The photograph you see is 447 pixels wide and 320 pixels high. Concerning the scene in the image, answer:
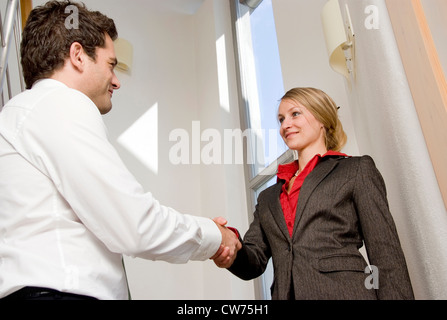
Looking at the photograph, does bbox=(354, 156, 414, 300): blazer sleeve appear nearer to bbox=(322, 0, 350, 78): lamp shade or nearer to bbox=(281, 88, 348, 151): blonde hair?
bbox=(281, 88, 348, 151): blonde hair

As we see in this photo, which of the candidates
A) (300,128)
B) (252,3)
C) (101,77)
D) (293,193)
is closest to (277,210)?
(293,193)

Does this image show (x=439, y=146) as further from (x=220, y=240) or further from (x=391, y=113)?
(x=220, y=240)

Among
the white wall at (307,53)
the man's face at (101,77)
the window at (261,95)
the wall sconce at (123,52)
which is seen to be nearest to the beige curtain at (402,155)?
the white wall at (307,53)

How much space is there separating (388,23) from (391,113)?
27cm

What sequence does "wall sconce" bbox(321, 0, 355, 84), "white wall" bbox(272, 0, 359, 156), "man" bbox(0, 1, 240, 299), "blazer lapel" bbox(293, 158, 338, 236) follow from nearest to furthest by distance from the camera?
1. "man" bbox(0, 1, 240, 299)
2. "blazer lapel" bbox(293, 158, 338, 236)
3. "wall sconce" bbox(321, 0, 355, 84)
4. "white wall" bbox(272, 0, 359, 156)

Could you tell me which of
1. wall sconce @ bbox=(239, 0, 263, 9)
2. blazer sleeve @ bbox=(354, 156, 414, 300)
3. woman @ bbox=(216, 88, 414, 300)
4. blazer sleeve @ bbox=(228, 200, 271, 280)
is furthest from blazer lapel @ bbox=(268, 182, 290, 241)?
wall sconce @ bbox=(239, 0, 263, 9)

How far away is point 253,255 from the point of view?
1.77 meters

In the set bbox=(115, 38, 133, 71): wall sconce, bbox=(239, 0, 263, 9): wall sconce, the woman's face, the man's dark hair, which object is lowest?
the woman's face

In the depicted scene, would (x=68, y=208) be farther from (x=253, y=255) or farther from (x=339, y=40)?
(x=339, y=40)

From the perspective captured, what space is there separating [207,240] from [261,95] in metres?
2.66

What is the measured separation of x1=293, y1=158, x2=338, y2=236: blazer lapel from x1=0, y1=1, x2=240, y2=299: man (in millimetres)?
437

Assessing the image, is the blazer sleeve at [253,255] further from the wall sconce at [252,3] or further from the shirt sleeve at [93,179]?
the wall sconce at [252,3]

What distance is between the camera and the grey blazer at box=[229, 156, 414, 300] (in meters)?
1.41
